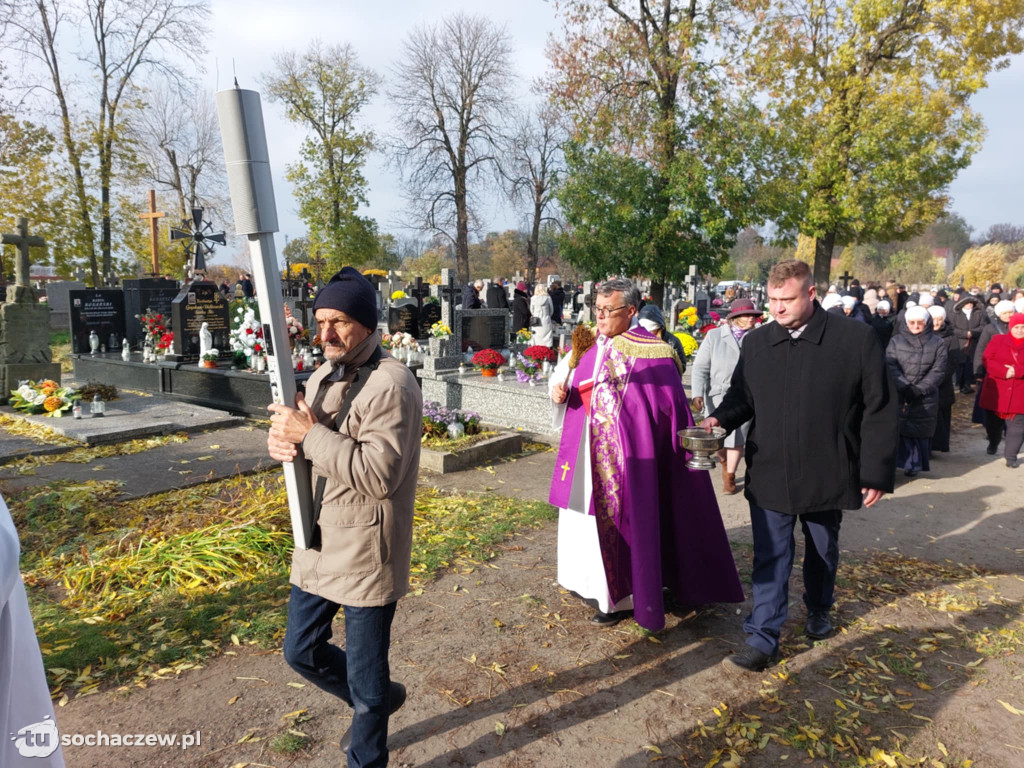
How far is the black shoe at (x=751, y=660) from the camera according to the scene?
3.71m

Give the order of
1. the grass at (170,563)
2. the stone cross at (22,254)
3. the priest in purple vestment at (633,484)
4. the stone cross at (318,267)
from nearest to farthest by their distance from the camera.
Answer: the grass at (170,563) → the priest in purple vestment at (633,484) → the stone cross at (22,254) → the stone cross at (318,267)

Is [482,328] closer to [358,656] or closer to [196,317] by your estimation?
[196,317]

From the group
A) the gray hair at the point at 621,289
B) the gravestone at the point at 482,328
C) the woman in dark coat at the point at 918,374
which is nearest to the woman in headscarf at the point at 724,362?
the gray hair at the point at 621,289

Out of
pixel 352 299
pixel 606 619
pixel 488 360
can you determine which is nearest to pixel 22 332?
pixel 488 360

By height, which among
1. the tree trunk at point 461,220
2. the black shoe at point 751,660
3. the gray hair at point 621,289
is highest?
the tree trunk at point 461,220

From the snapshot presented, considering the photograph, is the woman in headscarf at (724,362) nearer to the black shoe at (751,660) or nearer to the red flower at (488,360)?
the black shoe at (751,660)

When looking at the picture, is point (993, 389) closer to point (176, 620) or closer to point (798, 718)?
point (798, 718)

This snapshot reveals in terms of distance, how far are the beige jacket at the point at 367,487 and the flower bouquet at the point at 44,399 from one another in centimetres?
837

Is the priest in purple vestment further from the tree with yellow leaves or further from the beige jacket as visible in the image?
the tree with yellow leaves

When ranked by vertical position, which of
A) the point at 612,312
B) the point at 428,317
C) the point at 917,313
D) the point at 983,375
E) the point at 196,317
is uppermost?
the point at 612,312

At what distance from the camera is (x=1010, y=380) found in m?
8.15

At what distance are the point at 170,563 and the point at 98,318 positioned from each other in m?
10.8

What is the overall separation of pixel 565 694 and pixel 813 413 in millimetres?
1865

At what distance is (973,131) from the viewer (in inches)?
808
